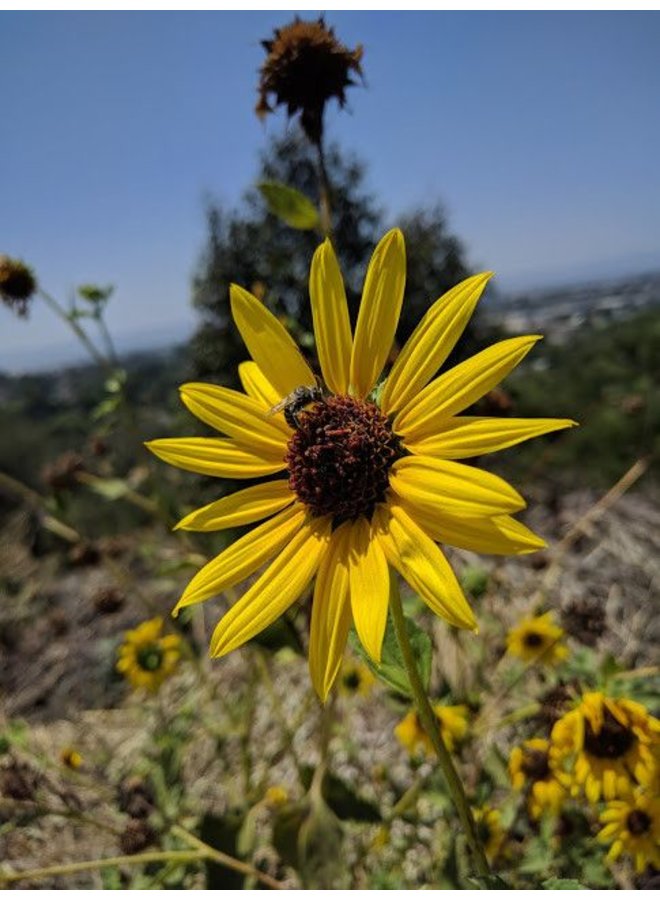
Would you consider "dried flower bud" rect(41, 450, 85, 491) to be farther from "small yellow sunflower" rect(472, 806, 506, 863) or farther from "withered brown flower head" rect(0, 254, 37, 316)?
"small yellow sunflower" rect(472, 806, 506, 863)

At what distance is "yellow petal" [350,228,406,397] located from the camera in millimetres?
738

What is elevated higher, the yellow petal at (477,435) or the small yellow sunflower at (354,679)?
the yellow petal at (477,435)

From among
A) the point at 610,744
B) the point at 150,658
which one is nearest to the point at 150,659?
the point at 150,658

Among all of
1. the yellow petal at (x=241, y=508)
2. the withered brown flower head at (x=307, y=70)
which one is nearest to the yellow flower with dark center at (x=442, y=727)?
the yellow petal at (x=241, y=508)

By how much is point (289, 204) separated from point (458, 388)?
496mm

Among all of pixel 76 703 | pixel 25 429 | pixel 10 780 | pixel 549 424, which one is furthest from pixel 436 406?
pixel 25 429

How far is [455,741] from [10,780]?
33.2 inches

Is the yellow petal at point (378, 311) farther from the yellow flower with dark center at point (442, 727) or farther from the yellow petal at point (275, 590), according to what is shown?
the yellow flower with dark center at point (442, 727)

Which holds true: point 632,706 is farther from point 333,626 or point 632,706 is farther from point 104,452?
point 104,452

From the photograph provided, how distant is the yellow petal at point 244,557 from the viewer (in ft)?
2.43

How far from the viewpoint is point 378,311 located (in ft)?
2.56

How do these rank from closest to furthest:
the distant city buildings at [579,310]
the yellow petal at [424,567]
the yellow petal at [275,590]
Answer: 1. the yellow petal at [424,567]
2. the yellow petal at [275,590]
3. the distant city buildings at [579,310]

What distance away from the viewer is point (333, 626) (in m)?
0.70

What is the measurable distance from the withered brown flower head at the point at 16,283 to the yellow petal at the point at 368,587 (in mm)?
1233
